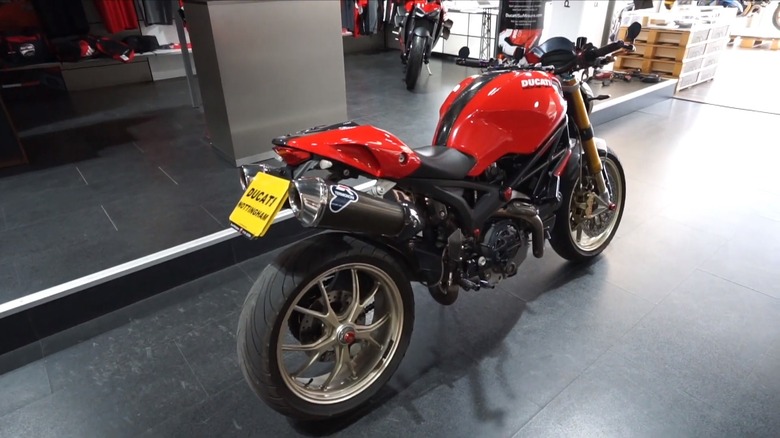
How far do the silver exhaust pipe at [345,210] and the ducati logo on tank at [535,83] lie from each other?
0.67 meters

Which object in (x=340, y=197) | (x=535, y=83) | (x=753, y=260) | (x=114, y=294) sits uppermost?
(x=535, y=83)

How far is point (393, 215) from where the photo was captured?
4.64 feet

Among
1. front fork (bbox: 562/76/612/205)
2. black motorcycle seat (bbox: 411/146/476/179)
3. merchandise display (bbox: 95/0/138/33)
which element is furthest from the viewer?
merchandise display (bbox: 95/0/138/33)

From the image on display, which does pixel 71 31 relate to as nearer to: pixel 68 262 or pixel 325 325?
pixel 68 262

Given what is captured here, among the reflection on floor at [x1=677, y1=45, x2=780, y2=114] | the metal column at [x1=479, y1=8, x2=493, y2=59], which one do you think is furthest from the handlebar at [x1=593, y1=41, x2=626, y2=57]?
the metal column at [x1=479, y1=8, x2=493, y2=59]

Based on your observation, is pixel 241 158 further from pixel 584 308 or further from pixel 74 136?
pixel 584 308

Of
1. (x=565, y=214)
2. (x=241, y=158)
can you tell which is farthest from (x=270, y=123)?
(x=565, y=214)

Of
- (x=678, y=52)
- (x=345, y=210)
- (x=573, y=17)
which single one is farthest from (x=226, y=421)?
(x=678, y=52)

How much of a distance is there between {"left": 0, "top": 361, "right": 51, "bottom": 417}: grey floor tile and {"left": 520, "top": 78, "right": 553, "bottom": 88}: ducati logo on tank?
2.02 meters

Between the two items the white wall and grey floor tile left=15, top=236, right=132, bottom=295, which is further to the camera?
the white wall

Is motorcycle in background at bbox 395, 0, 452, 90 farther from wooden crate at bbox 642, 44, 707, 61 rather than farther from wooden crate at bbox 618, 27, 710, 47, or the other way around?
wooden crate at bbox 642, 44, 707, 61

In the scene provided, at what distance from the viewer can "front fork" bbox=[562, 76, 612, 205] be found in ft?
6.56

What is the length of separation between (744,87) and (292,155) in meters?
6.45

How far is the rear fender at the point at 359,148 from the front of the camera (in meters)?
1.32
